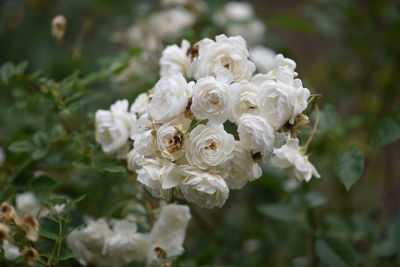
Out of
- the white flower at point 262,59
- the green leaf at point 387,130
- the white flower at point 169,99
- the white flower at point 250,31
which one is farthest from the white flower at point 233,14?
the white flower at point 169,99

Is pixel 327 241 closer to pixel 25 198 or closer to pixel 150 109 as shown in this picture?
pixel 150 109

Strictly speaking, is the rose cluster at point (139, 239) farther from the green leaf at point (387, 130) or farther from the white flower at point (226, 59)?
the green leaf at point (387, 130)

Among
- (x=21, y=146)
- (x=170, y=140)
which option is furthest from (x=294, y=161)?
(x=21, y=146)

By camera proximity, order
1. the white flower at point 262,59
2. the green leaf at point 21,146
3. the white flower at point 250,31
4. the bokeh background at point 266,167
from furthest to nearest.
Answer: the white flower at point 250,31 → the white flower at point 262,59 → the bokeh background at point 266,167 → the green leaf at point 21,146

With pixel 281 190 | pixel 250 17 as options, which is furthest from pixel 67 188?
pixel 250 17

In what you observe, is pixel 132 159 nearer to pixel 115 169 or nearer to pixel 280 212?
pixel 115 169

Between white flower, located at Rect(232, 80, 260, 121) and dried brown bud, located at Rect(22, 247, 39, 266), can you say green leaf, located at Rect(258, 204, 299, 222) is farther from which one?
dried brown bud, located at Rect(22, 247, 39, 266)
